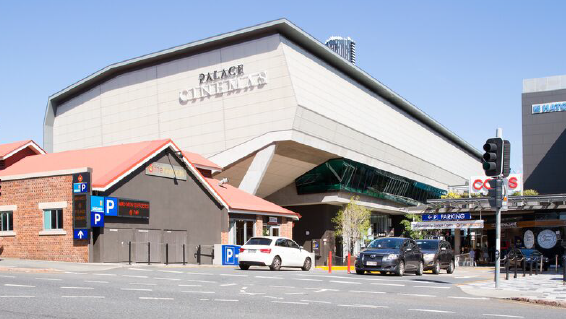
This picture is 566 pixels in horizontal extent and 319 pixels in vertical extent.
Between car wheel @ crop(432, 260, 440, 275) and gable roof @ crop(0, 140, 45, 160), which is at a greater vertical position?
gable roof @ crop(0, 140, 45, 160)

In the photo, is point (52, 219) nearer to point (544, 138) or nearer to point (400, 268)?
point (400, 268)

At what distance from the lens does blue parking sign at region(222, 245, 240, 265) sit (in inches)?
1419

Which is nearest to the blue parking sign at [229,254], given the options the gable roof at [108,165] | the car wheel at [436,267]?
the gable roof at [108,165]

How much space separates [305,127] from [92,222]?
24195 mm

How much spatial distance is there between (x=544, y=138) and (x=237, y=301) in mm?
76805

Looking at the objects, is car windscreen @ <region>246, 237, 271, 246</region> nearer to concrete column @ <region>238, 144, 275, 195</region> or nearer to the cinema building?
the cinema building

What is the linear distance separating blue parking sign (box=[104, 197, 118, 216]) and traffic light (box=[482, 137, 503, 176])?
744 inches

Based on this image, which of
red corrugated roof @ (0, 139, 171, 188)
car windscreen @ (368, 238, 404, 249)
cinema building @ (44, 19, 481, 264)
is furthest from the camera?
cinema building @ (44, 19, 481, 264)

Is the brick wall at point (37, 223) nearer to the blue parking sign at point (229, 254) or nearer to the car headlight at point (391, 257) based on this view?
the blue parking sign at point (229, 254)

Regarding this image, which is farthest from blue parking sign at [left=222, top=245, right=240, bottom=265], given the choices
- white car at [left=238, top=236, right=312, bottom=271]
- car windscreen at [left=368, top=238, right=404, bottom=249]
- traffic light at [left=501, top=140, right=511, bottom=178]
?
traffic light at [left=501, top=140, right=511, bottom=178]

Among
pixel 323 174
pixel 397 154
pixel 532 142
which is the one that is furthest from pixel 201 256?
pixel 532 142

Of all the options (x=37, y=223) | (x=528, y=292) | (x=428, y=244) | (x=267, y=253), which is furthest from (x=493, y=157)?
(x=37, y=223)

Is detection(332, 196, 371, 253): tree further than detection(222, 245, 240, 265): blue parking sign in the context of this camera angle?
Yes

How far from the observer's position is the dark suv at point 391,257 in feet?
86.9
